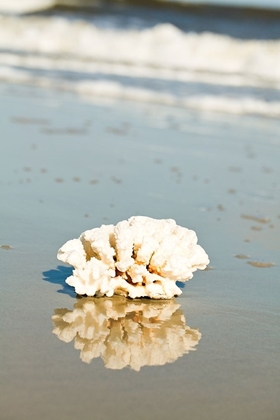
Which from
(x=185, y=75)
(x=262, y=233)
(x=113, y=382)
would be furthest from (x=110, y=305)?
(x=185, y=75)

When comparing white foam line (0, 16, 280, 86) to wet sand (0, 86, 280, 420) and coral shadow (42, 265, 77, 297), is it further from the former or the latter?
coral shadow (42, 265, 77, 297)

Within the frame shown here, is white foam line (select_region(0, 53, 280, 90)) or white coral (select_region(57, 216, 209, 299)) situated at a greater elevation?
white coral (select_region(57, 216, 209, 299))

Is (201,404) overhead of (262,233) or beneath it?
overhead

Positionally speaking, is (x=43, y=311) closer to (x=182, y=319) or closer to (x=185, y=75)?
(x=182, y=319)

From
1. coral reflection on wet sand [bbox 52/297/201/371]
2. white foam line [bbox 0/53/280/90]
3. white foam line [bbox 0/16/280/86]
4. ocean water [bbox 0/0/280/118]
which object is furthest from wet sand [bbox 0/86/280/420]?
white foam line [bbox 0/16/280/86]

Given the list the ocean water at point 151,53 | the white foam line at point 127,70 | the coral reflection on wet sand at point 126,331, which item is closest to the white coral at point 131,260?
the coral reflection on wet sand at point 126,331
